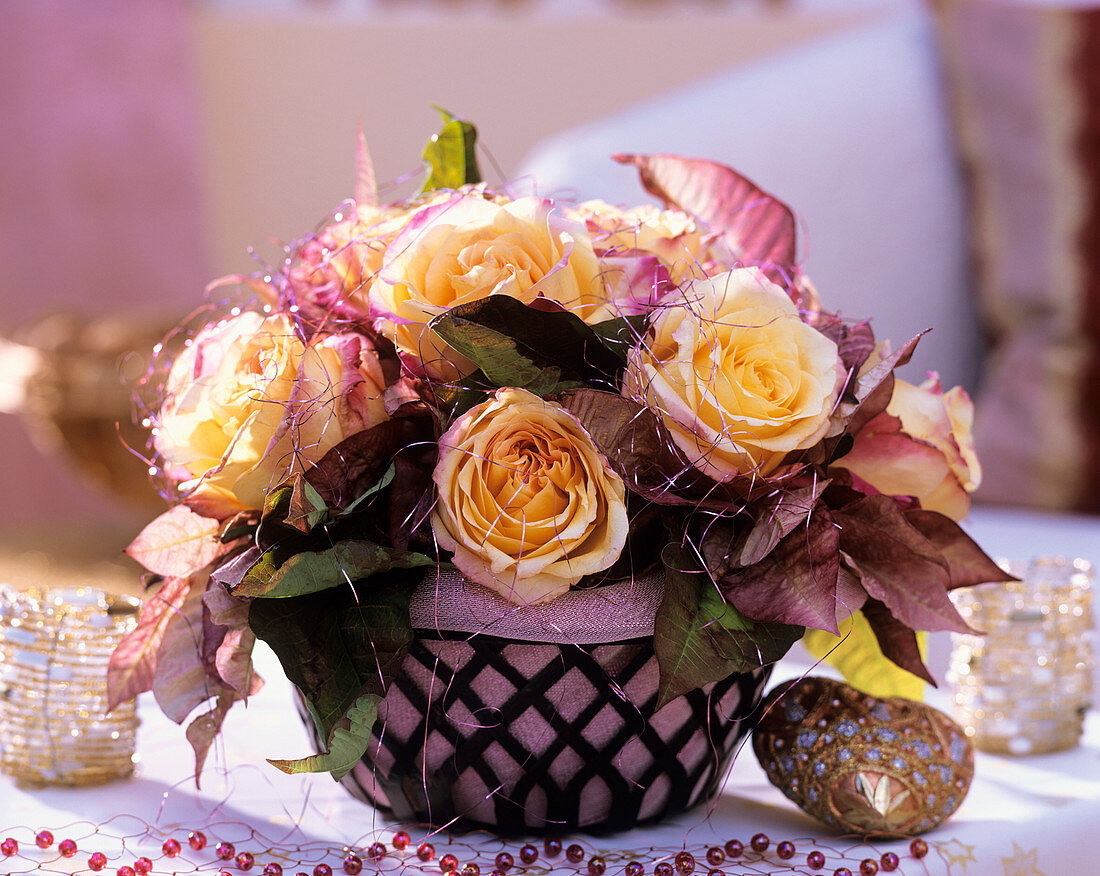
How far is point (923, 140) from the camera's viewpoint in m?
1.37

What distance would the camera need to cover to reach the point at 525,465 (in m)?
0.42

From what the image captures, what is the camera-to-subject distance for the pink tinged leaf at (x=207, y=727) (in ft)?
1.52

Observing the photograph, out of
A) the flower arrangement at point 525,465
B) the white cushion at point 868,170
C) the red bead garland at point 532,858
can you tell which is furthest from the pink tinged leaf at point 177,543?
the white cushion at point 868,170

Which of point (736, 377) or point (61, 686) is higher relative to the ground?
point (736, 377)

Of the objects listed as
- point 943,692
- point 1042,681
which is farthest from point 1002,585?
point 943,692

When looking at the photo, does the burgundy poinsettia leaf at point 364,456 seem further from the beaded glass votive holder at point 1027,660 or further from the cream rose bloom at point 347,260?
the beaded glass votive holder at point 1027,660

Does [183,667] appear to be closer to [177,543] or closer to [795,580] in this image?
[177,543]

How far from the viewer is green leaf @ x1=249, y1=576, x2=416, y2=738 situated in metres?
0.42

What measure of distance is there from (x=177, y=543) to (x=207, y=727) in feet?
0.24

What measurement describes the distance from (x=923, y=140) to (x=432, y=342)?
42.5 inches

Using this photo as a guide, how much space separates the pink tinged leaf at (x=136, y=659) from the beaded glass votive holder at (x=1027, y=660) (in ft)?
1.21

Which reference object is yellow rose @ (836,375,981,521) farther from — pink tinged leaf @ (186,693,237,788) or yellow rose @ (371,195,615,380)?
pink tinged leaf @ (186,693,237,788)

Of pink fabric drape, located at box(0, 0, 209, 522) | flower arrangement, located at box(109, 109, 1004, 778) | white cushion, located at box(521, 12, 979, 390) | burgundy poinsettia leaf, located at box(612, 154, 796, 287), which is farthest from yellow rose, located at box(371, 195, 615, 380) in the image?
pink fabric drape, located at box(0, 0, 209, 522)

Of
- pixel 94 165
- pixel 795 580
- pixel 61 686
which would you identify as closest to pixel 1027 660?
pixel 795 580
